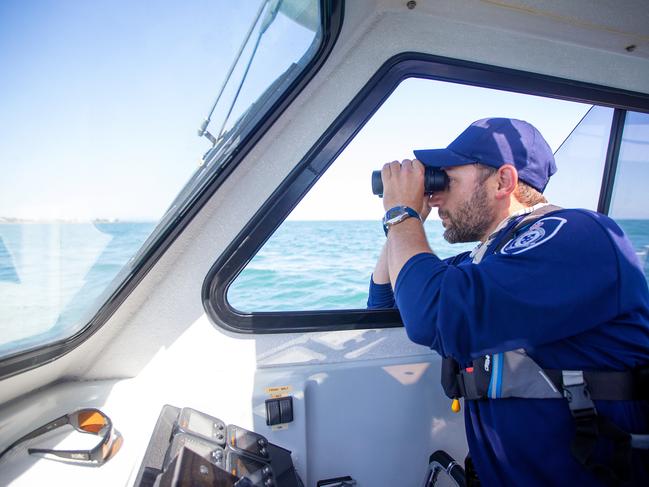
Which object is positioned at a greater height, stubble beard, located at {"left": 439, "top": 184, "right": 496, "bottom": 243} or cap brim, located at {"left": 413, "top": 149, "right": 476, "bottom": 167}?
cap brim, located at {"left": 413, "top": 149, "right": 476, "bottom": 167}

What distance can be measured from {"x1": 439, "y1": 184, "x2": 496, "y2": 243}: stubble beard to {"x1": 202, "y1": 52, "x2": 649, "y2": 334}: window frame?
0.48 metres

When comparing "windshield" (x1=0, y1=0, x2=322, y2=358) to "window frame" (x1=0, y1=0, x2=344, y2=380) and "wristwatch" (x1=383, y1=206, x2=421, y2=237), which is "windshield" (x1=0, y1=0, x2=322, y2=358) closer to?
"window frame" (x1=0, y1=0, x2=344, y2=380)

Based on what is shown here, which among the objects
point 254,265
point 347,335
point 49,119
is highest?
point 49,119

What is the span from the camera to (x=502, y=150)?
964 millimetres

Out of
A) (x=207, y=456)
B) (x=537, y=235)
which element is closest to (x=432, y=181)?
(x=537, y=235)

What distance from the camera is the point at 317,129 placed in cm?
122

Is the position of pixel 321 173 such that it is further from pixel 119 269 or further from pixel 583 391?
pixel 583 391

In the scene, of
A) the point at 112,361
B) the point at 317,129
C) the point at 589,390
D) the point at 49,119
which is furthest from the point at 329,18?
the point at 112,361

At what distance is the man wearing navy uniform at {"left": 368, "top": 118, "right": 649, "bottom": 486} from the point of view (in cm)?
69

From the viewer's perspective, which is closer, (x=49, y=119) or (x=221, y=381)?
(x=49, y=119)

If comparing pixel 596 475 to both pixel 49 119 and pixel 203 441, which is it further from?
pixel 49 119

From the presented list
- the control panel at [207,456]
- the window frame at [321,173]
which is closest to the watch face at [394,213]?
the window frame at [321,173]

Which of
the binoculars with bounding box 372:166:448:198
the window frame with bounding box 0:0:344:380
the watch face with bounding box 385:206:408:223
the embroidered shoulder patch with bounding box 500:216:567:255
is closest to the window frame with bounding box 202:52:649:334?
the window frame with bounding box 0:0:344:380

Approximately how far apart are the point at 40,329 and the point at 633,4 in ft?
7.10
